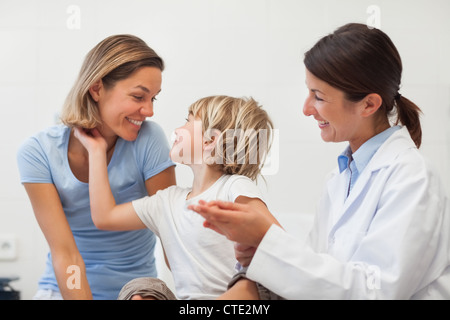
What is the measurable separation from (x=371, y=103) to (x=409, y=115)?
140mm

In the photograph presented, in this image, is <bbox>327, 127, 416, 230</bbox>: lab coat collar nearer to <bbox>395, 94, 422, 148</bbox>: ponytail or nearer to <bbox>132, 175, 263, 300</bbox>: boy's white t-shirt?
<bbox>395, 94, 422, 148</bbox>: ponytail

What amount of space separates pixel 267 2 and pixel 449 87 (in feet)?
1.95

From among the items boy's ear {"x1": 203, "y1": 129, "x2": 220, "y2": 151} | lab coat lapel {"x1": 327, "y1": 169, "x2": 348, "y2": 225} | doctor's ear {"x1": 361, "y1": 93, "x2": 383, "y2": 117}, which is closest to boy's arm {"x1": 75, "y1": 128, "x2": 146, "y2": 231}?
boy's ear {"x1": 203, "y1": 129, "x2": 220, "y2": 151}

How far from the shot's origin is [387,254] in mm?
899

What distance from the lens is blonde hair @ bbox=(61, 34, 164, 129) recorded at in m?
1.28

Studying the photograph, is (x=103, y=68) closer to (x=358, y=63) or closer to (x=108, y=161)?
(x=108, y=161)

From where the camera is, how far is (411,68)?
4.62 feet

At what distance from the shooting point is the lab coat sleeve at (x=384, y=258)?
0.89 metres

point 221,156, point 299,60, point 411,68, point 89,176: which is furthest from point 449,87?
point 89,176

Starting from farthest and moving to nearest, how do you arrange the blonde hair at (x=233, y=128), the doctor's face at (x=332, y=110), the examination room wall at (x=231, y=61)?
the examination room wall at (x=231, y=61)
the blonde hair at (x=233, y=128)
the doctor's face at (x=332, y=110)

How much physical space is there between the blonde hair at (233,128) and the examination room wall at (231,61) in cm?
12

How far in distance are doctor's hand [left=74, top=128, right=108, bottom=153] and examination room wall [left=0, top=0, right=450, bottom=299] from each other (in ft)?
0.54

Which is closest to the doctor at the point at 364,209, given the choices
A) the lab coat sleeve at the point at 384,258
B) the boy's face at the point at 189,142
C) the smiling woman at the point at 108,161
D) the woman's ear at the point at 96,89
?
the lab coat sleeve at the point at 384,258

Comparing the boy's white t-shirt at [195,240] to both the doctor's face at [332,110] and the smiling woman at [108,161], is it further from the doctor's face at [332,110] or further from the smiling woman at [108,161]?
the doctor's face at [332,110]
